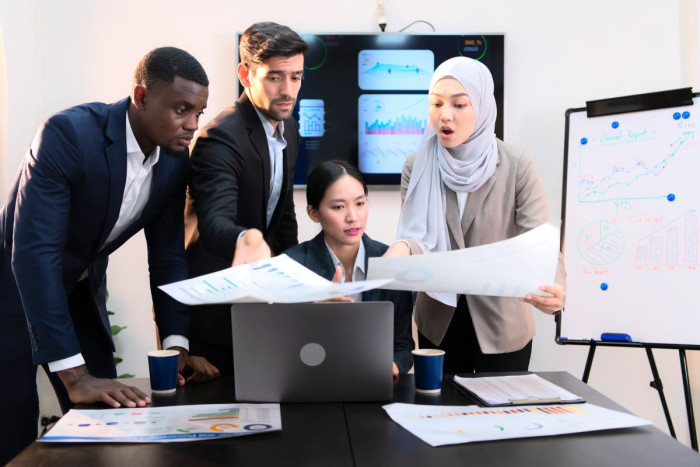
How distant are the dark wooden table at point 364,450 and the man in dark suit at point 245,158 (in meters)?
0.66

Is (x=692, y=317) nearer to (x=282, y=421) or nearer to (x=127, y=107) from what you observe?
(x=282, y=421)

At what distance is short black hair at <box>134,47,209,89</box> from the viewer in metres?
1.57

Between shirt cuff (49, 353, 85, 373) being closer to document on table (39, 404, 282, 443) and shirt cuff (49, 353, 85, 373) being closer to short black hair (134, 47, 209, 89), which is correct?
document on table (39, 404, 282, 443)

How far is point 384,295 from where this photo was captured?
177 centimetres

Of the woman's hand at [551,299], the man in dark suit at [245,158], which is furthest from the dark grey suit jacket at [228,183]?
the woman's hand at [551,299]

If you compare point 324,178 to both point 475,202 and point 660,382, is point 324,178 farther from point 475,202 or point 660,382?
point 660,382

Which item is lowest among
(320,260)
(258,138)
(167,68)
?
(320,260)

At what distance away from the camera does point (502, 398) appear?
1375 millimetres

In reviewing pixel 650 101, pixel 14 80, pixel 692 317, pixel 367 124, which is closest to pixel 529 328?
pixel 692 317

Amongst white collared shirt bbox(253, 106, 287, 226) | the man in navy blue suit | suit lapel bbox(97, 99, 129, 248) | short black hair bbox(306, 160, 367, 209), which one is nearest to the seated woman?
short black hair bbox(306, 160, 367, 209)

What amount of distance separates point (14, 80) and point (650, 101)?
109 inches

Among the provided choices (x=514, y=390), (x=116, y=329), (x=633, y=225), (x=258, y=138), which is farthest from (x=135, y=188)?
(x=633, y=225)

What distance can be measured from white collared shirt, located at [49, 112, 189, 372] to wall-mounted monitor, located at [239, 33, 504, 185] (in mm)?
1617

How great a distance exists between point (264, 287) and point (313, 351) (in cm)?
26
